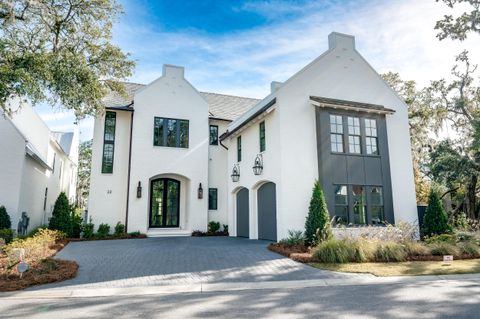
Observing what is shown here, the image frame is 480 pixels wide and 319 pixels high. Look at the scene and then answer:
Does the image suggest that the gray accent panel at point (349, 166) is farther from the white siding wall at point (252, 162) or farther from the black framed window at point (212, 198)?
the black framed window at point (212, 198)

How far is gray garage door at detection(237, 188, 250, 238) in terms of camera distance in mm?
Result: 16109

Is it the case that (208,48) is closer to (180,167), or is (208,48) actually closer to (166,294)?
(180,167)

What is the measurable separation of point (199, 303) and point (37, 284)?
12.1 ft

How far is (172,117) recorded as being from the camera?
1820cm

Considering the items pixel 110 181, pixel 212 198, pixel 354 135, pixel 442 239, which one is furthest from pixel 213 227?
pixel 442 239

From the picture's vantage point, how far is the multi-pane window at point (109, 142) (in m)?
17.2

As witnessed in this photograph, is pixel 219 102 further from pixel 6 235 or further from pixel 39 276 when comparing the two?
pixel 39 276

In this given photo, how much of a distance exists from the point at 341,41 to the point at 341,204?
7.29 meters

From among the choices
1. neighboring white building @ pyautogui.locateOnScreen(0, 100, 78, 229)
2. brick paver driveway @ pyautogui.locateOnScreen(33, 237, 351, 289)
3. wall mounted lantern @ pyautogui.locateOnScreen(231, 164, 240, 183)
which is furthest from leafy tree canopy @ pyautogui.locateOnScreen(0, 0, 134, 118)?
wall mounted lantern @ pyautogui.locateOnScreen(231, 164, 240, 183)

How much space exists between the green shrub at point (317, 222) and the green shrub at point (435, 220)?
4570 millimetres

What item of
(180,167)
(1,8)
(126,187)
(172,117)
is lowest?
(126,187)

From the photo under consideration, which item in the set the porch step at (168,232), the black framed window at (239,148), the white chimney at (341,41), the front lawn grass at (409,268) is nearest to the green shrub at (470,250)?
the front lawn grass at (409,268)

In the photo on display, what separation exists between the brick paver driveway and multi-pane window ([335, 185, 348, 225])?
3325 mm

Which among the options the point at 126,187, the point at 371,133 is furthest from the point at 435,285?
the point at 126,187
